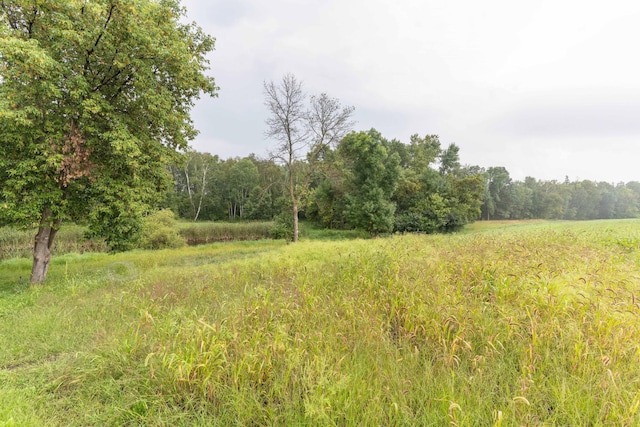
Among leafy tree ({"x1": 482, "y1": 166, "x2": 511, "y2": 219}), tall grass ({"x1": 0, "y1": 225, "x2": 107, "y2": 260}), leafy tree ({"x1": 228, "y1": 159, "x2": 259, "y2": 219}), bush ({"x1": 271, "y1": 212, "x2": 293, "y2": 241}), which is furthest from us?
leafy tree ({"x1": 482, "y1": 166, "x2": 511, "y2": 219})

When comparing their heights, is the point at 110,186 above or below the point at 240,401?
above

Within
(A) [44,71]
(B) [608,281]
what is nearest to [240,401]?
(B) [608,281]

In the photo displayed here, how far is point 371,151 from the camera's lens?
27.7 meters

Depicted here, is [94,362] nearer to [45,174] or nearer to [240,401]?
[240,401]

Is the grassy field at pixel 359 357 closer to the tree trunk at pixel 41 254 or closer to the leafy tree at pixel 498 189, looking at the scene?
the tree trunk at pixel 41 254

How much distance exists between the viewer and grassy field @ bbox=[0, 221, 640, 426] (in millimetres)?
2150

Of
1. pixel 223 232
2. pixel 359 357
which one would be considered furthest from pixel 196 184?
pixel 359 357

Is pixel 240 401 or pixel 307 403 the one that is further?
pixel 240 401

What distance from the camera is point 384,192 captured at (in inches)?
1120

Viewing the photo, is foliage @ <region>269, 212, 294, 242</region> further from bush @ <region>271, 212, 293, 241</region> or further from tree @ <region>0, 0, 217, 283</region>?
tree @ <region>0, 0, 217, 283</region>

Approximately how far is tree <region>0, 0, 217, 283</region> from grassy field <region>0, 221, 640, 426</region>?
12.6 ft

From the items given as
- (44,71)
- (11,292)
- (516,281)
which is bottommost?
(11,292)

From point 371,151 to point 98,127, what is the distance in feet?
79.0

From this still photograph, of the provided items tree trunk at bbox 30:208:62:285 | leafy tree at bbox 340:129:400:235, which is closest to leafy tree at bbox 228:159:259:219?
leafy tree at bbox 340:129:400:235
